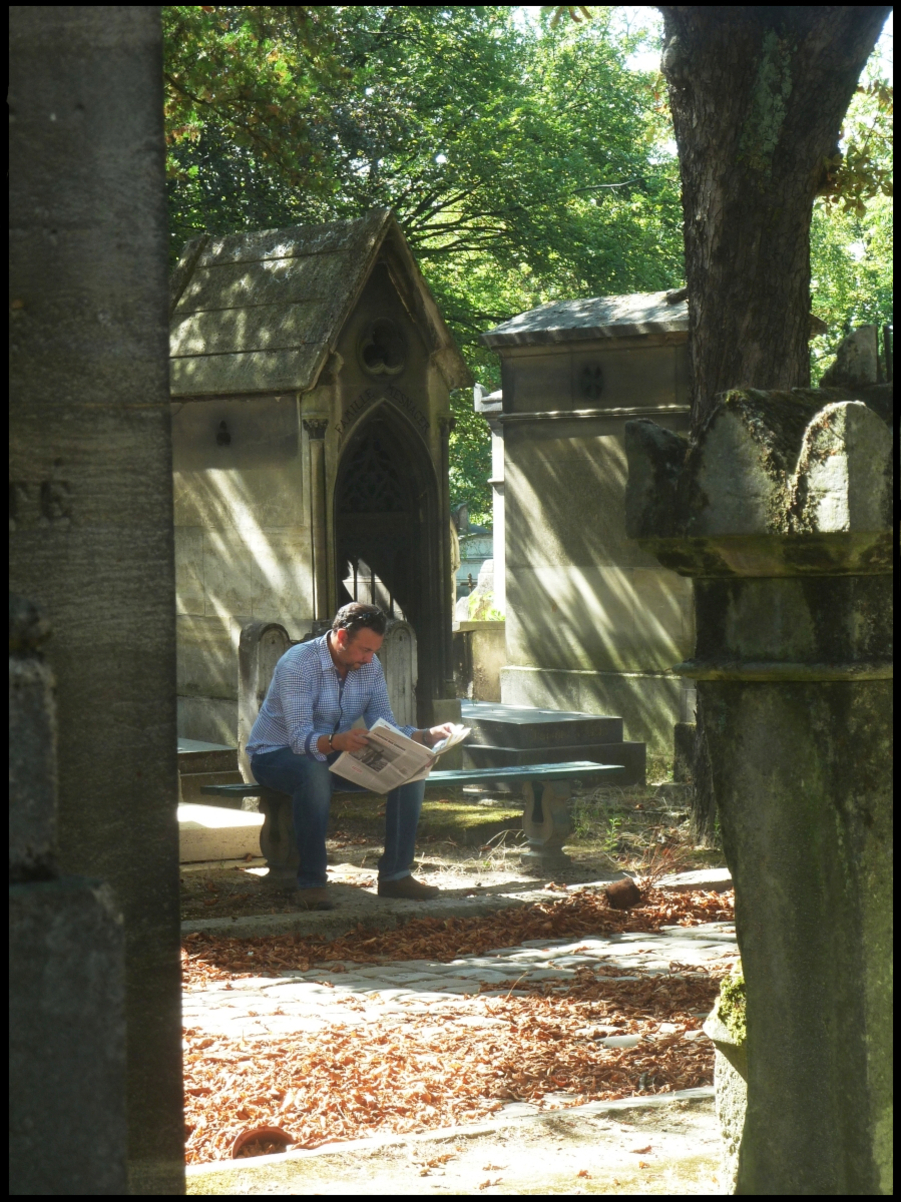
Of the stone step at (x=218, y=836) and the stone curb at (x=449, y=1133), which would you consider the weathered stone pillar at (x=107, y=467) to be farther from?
the stone step at (x=218, y=836)

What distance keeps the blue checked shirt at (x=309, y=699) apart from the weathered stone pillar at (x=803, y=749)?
505 centimetres

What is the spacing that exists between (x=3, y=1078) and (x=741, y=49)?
794 cm

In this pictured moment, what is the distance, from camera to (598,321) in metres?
12.8

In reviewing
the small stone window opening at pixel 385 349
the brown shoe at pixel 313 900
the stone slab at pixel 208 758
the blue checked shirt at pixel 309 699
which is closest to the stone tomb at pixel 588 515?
the small stone window opening at pixel 385 349

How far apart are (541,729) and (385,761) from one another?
12.8 feet

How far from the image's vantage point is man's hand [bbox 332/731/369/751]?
7.78m

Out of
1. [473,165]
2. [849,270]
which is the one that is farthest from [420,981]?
[849,270]

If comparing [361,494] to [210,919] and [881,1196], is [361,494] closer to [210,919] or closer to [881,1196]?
[210,919]

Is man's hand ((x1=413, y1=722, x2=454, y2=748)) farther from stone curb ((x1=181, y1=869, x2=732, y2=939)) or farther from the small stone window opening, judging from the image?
the small stone window opening

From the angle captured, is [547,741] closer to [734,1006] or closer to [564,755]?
[564,755]

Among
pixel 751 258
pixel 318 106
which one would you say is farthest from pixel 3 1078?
pixel 318 106

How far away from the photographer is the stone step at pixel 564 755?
1148 centimetres

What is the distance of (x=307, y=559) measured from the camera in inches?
419

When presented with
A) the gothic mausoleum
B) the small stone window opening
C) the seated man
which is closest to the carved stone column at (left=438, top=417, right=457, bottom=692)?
the gothic mausoleum
